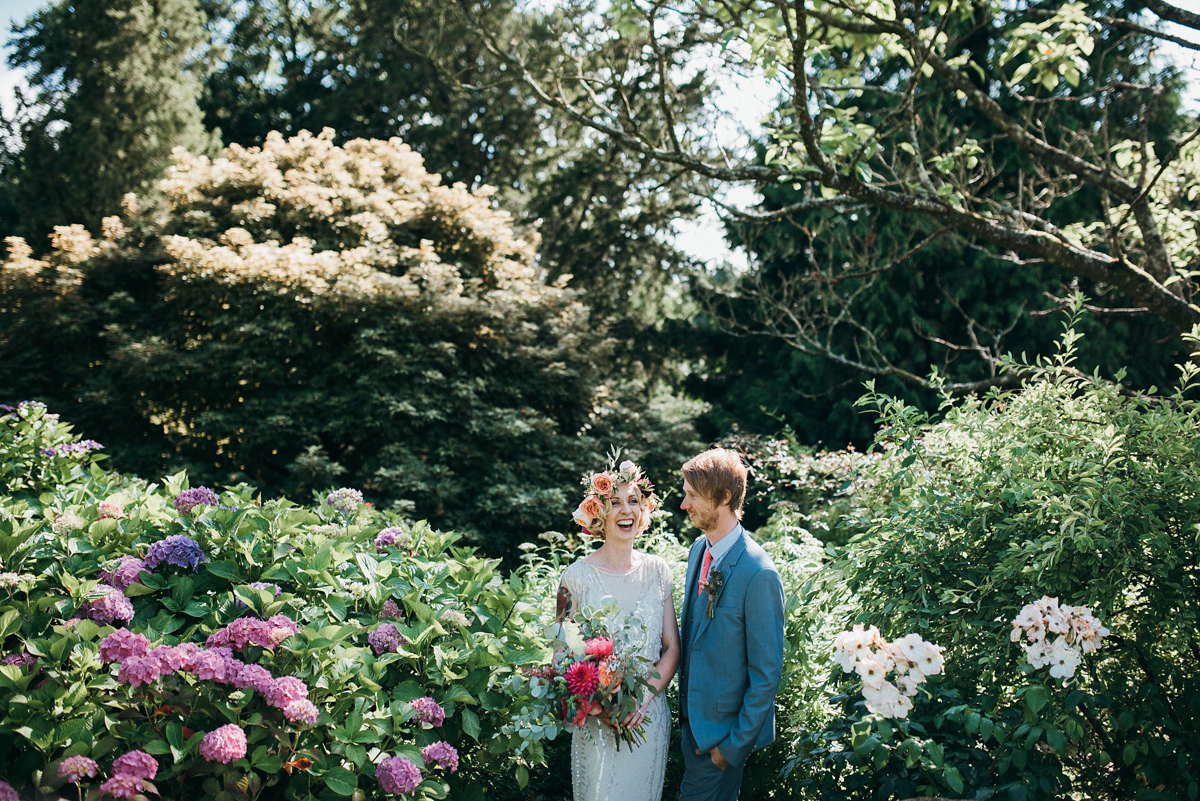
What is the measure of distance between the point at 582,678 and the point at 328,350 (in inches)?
261

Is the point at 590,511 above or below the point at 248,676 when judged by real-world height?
above

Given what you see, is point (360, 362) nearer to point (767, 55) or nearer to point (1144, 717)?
point (767, 55)

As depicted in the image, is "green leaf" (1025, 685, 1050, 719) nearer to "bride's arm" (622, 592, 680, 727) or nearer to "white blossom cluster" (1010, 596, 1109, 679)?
"white blossom cluster" (1010, 596, 1109, 679)

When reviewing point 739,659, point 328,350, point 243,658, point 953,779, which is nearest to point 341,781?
point 243,658

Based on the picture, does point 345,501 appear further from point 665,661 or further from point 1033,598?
point 1033,598

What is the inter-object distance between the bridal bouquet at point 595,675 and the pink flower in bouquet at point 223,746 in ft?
2.86

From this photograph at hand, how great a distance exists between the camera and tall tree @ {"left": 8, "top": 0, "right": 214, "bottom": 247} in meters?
13.0

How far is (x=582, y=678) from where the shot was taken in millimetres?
2367

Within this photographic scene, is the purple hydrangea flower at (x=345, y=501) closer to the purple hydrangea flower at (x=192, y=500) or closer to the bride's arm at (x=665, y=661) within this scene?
the purple hydrangea flower at (x=192, y=500)

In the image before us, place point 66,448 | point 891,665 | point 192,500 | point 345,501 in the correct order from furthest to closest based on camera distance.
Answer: point 66,448
point 345,501
point 192,500
point 891,665

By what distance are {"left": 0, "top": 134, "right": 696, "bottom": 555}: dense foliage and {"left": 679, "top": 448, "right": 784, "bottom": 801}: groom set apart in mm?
4680

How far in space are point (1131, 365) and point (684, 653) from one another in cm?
918

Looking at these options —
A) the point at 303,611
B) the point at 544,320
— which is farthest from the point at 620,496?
the point at 544,320

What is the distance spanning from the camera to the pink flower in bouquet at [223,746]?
2.08 meters
